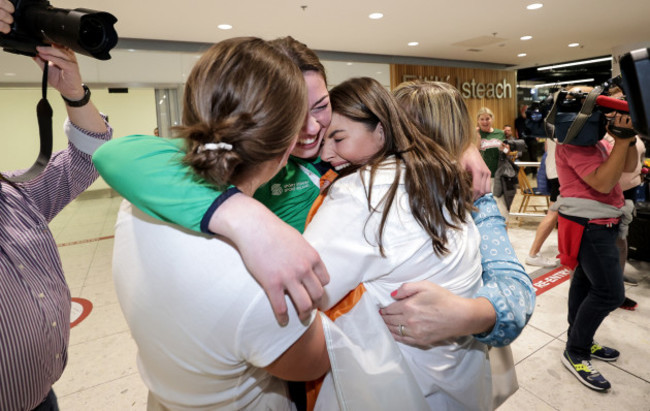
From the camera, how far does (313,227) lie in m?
0.77

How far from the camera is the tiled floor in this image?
220cm

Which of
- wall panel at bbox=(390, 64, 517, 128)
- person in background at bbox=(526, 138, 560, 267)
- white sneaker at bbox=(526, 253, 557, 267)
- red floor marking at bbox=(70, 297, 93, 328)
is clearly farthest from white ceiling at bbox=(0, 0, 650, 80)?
white sneaker at bbox=(526, 253, 557, 267)

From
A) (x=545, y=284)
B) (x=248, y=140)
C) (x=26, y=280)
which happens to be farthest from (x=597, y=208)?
(x=26, y=280)

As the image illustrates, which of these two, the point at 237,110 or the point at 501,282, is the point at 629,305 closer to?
the point at 501,282

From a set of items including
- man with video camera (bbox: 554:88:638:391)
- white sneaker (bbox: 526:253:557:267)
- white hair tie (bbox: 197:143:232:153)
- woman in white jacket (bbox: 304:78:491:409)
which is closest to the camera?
white hair tie (bbox: 197:143:232:153)

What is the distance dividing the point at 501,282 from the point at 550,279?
3.37 metres

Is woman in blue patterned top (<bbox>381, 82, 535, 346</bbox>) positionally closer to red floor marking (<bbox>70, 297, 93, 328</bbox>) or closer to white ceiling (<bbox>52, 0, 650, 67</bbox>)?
red floor marking (<bbox>70, 297, 93, 328</bbox>)

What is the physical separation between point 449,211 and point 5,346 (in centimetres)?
106

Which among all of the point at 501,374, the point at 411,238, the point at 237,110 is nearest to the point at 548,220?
the point at 501,374

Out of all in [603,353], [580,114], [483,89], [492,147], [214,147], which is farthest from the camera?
[483,89]

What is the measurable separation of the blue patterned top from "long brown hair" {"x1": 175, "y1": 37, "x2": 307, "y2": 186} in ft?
2.18

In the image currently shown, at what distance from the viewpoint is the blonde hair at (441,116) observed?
1.18 m

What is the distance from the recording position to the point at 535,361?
100 inches

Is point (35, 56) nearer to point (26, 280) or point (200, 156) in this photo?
point (26, 280)
